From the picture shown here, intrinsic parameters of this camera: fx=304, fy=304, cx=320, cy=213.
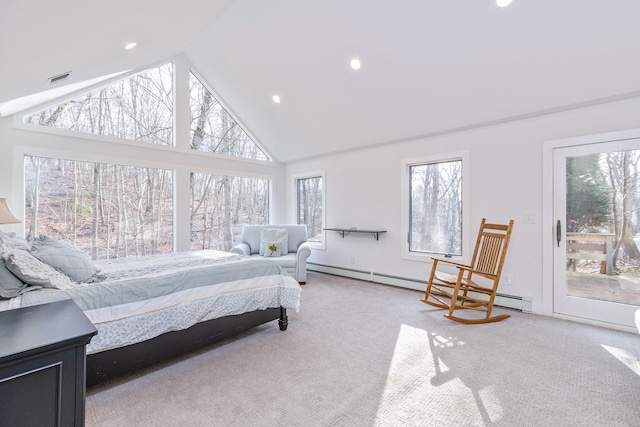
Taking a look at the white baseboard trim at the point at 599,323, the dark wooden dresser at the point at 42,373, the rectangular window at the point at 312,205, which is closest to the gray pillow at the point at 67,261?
the dark wooden dresser at the point at 42,373

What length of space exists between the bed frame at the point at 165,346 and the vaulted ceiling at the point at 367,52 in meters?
1.92

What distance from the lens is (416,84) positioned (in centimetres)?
381

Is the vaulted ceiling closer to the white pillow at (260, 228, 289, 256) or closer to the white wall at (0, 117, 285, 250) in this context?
the white wall at (0, 117, 285, 250)

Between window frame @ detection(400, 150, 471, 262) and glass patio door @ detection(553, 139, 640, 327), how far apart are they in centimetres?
96

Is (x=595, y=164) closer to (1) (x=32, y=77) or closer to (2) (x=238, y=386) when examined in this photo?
(2) (x=238, y=386)

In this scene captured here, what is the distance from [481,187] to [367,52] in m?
2.26

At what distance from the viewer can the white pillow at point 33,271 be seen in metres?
1.78

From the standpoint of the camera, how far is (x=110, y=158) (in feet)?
14.2

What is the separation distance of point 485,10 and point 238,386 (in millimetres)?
3777

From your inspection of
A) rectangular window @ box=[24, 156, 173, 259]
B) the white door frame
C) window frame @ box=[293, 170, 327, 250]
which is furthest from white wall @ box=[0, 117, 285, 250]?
the white door frame

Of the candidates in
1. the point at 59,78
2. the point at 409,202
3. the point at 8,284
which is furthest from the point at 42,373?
the point at 409,202

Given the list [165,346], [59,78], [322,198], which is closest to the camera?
[165,346]

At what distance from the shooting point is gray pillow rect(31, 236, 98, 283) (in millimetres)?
2168

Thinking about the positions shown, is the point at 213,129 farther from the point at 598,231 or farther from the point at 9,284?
the point at 598,231
